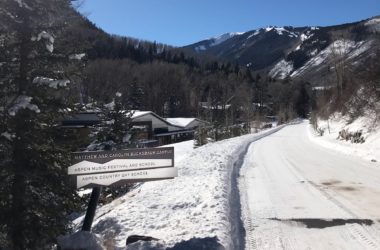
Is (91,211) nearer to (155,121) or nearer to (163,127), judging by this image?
(155,121)

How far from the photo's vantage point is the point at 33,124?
7.71 m

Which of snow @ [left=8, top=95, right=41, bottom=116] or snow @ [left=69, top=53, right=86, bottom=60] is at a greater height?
snow @ [left=69, top=53, right=86, bottom=60]

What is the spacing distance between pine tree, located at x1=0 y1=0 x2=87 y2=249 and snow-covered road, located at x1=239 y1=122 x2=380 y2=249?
3.47 metres

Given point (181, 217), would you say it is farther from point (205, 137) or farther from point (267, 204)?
point (205, 137)

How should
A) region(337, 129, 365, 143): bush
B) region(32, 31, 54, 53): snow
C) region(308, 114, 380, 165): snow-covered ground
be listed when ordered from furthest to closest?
region(337, 129, 365, 143): bush
region(308, 114, 380, 165): snow-covered ground
region(32, 31, 54, 53): snow

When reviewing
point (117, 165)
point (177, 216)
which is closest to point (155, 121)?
point (177, 216)

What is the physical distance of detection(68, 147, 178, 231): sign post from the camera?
24.4 ft

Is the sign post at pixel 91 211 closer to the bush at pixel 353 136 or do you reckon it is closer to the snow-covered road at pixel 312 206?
the snow-covered road at pixel 312 206

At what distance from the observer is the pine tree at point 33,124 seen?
7.46 metres

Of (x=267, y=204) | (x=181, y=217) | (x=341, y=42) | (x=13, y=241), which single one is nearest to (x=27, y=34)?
(x=13, y=241)

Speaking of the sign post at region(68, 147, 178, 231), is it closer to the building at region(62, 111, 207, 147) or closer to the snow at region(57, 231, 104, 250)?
the snow at region(57, 231, 104, 250)

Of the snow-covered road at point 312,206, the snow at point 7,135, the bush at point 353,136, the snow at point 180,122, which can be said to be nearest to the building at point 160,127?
the snow at point 180,122

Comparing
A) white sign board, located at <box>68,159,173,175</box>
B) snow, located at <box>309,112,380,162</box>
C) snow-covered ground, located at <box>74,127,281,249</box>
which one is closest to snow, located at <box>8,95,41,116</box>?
white sign board, located at <box>68,159,173,175</box>

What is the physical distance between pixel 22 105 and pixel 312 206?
6476 mm
